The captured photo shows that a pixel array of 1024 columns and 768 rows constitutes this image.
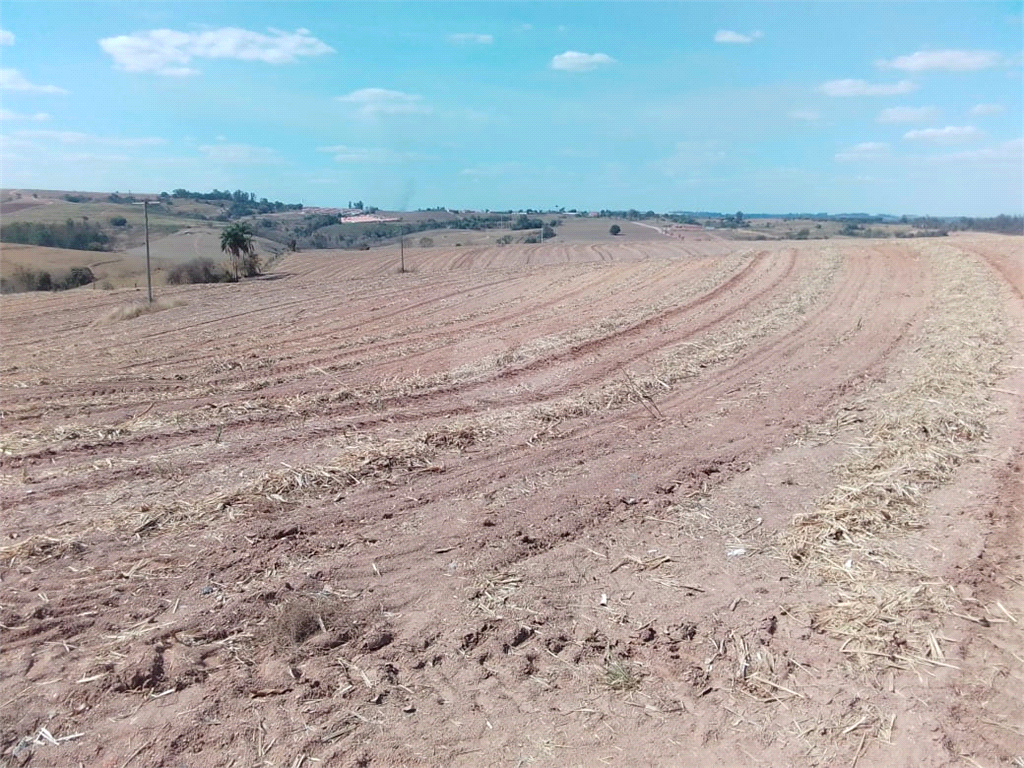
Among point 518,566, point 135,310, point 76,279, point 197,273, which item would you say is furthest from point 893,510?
point 76,279

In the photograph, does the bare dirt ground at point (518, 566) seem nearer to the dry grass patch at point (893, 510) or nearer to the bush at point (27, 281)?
the dry grass patch at point (893, 510)

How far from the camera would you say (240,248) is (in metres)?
47.8

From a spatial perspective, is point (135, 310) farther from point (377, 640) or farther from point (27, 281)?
point (27, 281)

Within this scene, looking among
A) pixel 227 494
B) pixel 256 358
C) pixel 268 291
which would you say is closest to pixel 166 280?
pixel 268 291

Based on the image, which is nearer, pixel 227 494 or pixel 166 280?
pixel 227 494

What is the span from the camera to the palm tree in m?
47.3

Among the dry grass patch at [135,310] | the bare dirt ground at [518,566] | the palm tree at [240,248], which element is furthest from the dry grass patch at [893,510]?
the palm tree at [240,248]

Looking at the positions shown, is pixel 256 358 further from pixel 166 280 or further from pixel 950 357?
pixel 166 280

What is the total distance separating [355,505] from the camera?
18.7 ft

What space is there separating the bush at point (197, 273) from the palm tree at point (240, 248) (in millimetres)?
1586

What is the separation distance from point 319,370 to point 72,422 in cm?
359

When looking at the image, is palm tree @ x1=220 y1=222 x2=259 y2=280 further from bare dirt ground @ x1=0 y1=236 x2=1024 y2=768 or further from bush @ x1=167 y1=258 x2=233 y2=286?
bare dirt ground @ x1=0 y1=236 x2=1024 y2=768

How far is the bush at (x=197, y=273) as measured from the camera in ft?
142

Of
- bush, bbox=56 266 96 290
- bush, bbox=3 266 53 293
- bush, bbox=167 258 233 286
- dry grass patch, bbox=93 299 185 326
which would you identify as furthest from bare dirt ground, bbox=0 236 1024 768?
bush, bbox=56 266 96 290
